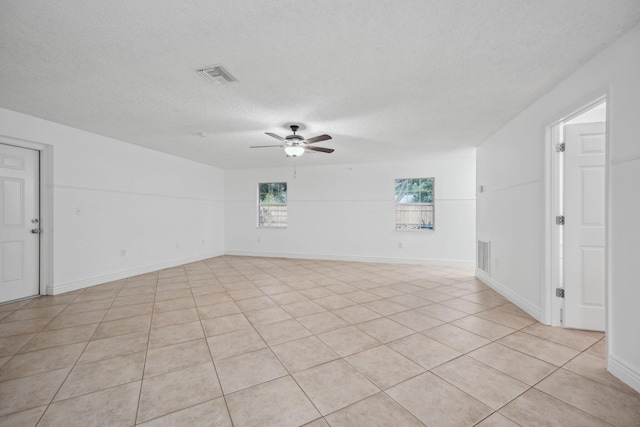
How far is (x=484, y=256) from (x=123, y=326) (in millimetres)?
5336

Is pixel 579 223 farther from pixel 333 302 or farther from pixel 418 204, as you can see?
pixel 418 204

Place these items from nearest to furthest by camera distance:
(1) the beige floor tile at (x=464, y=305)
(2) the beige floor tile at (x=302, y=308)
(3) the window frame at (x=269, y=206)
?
(2) the beige floor tile at (x=302, y=308) → (1) the beige floor tile at (x=464, y=305) → (3) the window frame at (x=269, y=206)

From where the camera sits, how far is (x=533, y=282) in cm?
306

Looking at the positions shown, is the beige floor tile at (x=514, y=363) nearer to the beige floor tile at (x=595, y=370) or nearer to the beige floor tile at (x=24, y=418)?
the beige floor tile at (x=595, y=370)

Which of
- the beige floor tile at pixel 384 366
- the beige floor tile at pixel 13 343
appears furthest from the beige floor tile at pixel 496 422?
the beige floor tile at pixel 13 343

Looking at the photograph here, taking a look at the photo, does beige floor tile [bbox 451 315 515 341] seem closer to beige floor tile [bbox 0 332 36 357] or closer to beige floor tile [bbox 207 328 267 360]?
beige floor tile [bbox 207 328 267 360]

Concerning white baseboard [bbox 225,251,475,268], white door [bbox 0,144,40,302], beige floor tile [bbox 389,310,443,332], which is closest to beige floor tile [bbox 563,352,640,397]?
beige floor tile [bbox 389,310,443,332]

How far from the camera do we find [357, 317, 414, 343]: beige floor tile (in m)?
2.56

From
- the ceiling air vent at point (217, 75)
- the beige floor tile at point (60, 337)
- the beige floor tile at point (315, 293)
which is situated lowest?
the beige floor tile at point (315, 293)

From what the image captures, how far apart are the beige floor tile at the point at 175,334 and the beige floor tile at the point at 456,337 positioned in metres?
2.31

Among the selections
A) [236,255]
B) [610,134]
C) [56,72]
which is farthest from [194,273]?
[610,134]

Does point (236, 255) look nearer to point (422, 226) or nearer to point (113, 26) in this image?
point (422, 226)

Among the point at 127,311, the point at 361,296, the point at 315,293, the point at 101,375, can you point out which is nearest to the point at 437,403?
the point at 361,296

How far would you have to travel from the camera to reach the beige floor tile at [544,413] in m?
1.50
